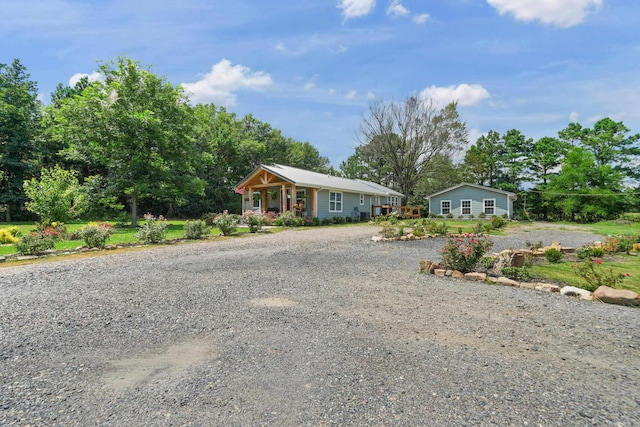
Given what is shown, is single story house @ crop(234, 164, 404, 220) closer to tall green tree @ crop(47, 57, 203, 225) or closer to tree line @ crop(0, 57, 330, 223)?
tree line @ crop(0, 57, 330, 223)

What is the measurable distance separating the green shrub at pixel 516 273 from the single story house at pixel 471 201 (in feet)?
79.8

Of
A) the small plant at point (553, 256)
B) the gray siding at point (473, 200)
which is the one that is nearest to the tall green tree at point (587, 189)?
the gray siding at point (473, 200)

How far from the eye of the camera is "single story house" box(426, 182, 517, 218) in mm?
27719

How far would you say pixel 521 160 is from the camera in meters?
36.7

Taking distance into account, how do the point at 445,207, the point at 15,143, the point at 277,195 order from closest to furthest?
1. the point at 277,195
2. the point at 15,143
3. the point at 445,207

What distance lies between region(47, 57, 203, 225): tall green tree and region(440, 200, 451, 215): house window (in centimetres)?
Result: 2177

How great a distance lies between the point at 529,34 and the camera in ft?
31.9

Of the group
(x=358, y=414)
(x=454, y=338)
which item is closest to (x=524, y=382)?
(x=454, y=338)

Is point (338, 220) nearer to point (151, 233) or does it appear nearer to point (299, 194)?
point (299, 194)

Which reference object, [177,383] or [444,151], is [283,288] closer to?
[177,383]

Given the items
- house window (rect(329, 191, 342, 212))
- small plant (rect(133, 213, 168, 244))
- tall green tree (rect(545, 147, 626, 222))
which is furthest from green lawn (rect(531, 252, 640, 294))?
tall green tree (rect(545, 147, 626, 222))

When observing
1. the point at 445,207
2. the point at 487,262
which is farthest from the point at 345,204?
→ the point at 487,262

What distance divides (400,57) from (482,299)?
37.3 feet

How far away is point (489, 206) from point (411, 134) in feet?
36.4
